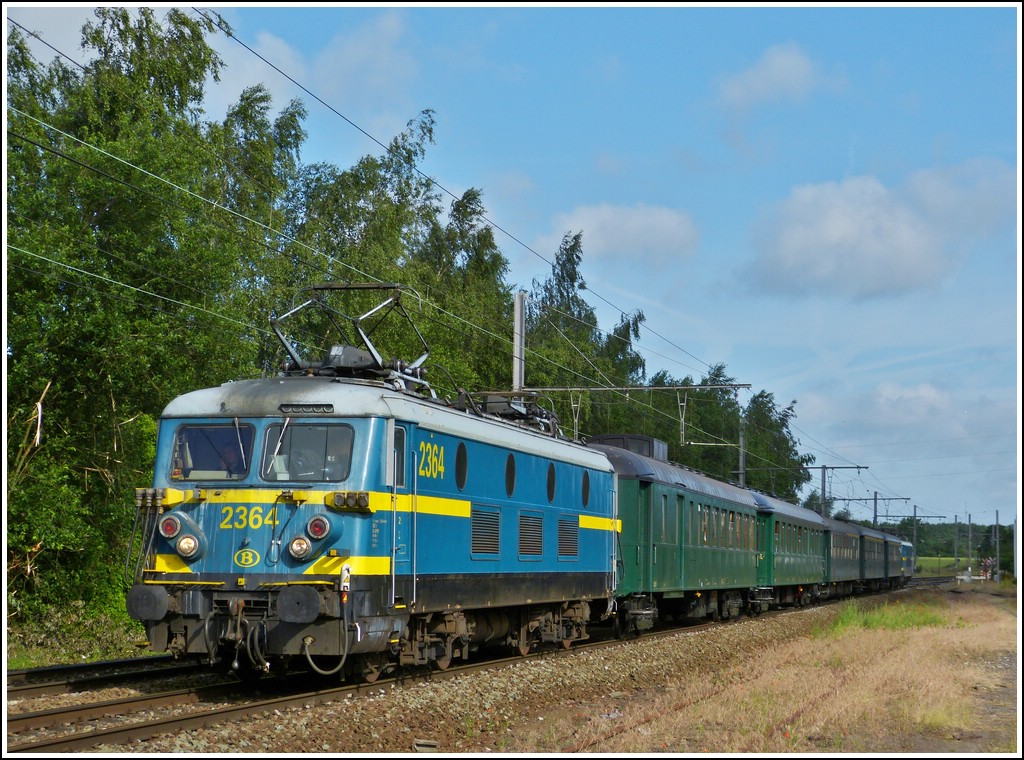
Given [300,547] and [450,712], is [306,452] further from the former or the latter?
[450,712]

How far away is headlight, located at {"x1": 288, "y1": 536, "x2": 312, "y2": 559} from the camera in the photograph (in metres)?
12.2

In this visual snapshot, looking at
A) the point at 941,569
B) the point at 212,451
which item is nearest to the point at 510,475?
the point at 212,451

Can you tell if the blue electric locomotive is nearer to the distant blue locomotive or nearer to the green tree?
the distant blue locomotive

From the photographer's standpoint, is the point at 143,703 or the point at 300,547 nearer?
the point at 143,703

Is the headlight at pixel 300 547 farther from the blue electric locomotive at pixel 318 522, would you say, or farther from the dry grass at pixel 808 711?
the dry grass at pixel 808 711

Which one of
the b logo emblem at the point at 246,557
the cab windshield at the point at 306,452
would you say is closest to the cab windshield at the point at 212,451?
the cab windshield at the point at 306,452

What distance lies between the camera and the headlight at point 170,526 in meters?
12.7

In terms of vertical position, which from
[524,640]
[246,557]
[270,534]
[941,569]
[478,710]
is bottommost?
[941,569]

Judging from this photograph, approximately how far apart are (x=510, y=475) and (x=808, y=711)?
16.8 feet

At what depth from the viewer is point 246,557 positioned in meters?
12.4

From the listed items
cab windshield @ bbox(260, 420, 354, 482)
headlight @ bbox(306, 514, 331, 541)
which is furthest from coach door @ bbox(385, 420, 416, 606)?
headlight @ bbox(306, 514, 331, 541)

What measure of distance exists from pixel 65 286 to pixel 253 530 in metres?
10.0

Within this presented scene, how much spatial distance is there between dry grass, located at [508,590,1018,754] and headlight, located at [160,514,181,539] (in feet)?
14.0

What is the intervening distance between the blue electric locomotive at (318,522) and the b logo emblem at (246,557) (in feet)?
0.05
